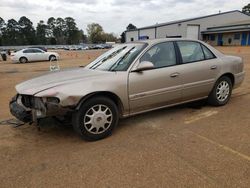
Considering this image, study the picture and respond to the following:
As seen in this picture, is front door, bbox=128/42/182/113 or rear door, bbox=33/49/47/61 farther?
rear door, bbox=33/49/47/61

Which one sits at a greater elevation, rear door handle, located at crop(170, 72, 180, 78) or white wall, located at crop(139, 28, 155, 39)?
white wall, located at crop(139, 28, 155, 39)

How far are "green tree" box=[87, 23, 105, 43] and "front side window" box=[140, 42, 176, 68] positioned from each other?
114 metres

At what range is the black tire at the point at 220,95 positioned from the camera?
510 centimetres

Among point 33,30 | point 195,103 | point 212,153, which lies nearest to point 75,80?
point 212,153

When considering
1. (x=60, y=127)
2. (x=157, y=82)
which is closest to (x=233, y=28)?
(x=157, y=82)

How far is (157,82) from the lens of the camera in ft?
13.8

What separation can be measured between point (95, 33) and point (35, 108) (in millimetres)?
116840

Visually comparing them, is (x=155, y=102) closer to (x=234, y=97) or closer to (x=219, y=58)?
(x=219, y=58)

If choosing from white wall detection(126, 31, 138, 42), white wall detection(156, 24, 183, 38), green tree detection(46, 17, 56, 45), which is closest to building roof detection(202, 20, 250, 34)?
white wall detection(156, 24, 183, 38)

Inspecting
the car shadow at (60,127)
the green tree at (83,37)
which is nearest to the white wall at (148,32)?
the car shadow at (60,127)

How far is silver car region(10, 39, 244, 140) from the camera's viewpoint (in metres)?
3.54

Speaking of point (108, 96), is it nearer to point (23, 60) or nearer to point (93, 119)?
point (93, 119)

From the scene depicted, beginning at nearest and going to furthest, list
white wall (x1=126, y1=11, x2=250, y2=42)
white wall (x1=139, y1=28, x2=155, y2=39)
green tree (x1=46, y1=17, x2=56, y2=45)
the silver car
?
1. the silver car
2. white wall (x1=126, y1=11, x2=250, y2=42)
3. white wall (x1=139, y1=28, x2=155, y2=39)
4. green tree (x1=46, y1=17, x2=56, y2=45)

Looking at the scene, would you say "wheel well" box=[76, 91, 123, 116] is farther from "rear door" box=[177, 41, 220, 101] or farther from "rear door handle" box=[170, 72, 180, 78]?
"rear door" box=[177, 41, 220, 101]
